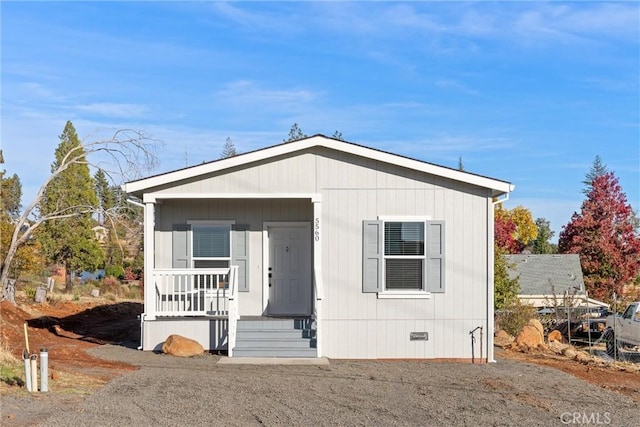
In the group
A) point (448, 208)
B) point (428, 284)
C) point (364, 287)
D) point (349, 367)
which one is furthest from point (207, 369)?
point (448, 208)

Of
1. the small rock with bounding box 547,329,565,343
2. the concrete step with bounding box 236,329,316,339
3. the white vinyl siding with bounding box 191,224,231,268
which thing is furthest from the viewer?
the small rock with bounding box 547,329,565,343

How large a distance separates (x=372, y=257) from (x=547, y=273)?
64.0 ft

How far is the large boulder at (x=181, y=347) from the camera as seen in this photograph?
13.9 meters

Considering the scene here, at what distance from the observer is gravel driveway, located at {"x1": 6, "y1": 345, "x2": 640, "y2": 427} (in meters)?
8.77

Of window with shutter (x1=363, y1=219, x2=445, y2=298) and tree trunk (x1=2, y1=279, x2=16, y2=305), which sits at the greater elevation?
window with shutter (x1=363, y1=219, x2=445, y2=298)

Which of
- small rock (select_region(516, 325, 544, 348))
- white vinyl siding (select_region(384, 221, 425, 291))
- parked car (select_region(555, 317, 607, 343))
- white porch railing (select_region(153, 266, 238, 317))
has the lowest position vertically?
parked car (select_region(555, 317, 607, 343))

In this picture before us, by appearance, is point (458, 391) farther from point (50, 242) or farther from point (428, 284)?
point (50, 242)

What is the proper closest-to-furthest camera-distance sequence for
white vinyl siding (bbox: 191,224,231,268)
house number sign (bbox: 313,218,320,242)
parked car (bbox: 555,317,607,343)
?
house number sign (bbox: 313,218,320,242) < white vinyl siding (bbox: 191,224,231,268) < parked car (bbox: 555,317,607,343)

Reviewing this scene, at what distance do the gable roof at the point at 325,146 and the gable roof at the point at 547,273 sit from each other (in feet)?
54.9

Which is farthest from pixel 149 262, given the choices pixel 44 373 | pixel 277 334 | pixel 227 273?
pixel 44 373

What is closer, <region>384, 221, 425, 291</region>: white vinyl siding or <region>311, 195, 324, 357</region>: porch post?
<region>311, 195, 324, 357</region>: porch post

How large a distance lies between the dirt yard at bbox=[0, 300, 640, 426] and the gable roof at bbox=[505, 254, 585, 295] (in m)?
16.0

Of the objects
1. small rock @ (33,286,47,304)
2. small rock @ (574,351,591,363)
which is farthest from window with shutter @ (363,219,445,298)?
small rock @ (33,286,47,304)

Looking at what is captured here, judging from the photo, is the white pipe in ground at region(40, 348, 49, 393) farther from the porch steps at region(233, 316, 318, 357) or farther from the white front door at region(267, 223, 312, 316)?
the white front door at region(267, 223, 312, 316)
